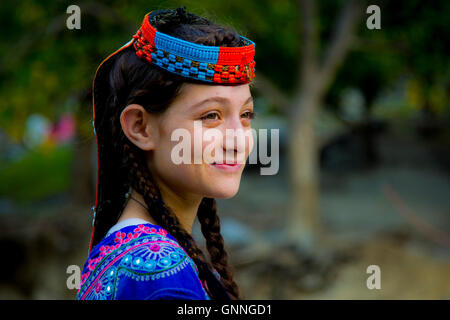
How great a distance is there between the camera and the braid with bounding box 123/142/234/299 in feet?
4.37

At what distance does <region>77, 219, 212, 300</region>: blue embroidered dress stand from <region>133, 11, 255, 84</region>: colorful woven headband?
445 millimetres

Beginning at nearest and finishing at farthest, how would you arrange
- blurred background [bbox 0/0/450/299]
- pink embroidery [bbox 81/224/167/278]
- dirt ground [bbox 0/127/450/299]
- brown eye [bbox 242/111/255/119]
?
pink embroidery [bbox 81/224/167/278]
brown eye [bbox 242/111/255/119]
blurred background [bbox 0/0/450/299]
dirt ground [bbox 0/127/450/299]

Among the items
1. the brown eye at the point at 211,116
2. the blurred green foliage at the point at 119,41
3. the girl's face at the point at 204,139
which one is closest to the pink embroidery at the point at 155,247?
the girl's face at the point at 204,139

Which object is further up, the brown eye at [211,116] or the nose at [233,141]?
the brown eye at [211,116]

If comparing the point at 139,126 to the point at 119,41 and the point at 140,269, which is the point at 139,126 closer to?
the point at 140,269

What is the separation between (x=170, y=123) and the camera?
1.39 meters

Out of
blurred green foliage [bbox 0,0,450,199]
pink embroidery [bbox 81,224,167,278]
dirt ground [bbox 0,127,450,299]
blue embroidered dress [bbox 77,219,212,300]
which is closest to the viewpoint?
blue embroidered dress [bbox 77,219,212,300]

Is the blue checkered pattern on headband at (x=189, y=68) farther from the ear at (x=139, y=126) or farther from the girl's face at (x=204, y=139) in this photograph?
the ear at (x=139, y=126)

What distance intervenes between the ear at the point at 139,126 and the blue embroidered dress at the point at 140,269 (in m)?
0.25

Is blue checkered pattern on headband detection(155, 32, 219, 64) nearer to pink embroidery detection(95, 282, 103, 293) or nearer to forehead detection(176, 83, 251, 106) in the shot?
forehead detection(176, 83, 251, 106)

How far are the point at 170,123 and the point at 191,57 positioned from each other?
195 mm

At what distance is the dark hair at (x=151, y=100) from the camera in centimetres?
138

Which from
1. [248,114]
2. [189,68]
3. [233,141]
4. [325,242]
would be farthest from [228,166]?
[325,242]

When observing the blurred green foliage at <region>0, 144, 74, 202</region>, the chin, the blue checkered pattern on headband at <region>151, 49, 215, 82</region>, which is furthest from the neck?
the blurred green foliage at <region>0, 144, 74, 202</region>
